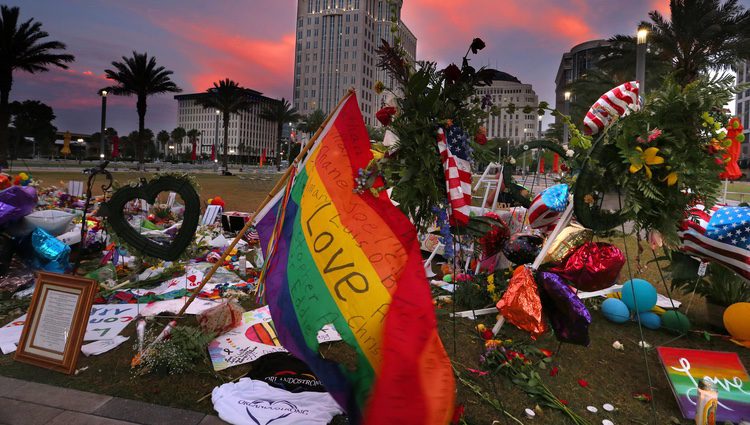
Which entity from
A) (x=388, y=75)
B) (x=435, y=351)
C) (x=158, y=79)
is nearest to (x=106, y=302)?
(x=388, y=75)

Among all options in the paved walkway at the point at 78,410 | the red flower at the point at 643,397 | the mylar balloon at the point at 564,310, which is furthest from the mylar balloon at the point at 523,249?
the paved walkway at the point at 78,410

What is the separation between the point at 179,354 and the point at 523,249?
4.49m

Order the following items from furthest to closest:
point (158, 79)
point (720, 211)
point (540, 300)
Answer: point (158, 79), point (720, 211), point (540, 300)

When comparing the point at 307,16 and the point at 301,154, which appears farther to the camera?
the point at 307,16

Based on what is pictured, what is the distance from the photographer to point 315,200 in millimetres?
2994

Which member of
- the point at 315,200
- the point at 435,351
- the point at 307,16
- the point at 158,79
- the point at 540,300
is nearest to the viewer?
the point at 435,351

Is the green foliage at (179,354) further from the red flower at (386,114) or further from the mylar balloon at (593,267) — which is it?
the mylar balloon at (593,267)

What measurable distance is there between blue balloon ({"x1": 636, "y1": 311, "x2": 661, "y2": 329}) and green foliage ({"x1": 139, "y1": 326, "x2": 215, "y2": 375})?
5.72 meters

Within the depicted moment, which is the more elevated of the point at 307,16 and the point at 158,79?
the point at 307,16

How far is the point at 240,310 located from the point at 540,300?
12.2 feet

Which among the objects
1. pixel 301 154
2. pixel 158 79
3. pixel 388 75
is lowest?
pixel 301 154

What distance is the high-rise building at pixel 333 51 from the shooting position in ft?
380

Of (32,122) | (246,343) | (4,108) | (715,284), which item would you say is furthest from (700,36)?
(32,122)

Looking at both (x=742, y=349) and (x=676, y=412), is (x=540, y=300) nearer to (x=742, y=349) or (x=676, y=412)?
(x=676, y=412)
